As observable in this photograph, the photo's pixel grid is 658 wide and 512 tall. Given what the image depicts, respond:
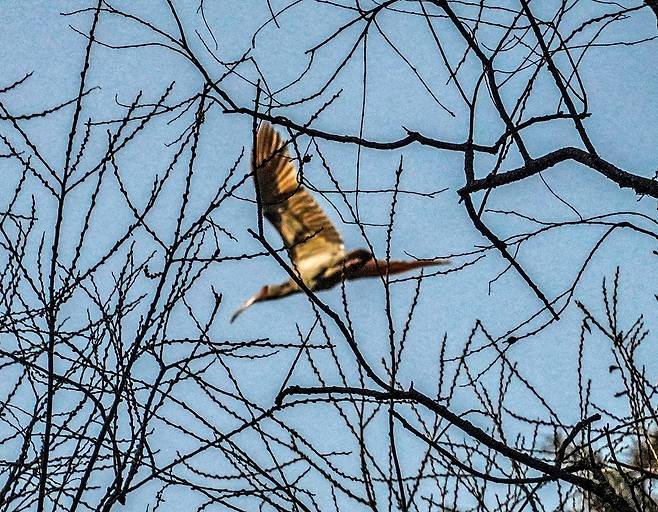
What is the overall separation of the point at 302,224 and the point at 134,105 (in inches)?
107

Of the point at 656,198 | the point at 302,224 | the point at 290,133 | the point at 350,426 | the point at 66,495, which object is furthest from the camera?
the point at 302,224

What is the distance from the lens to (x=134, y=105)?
10.7 ft

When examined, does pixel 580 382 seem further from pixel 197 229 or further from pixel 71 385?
pixel 71 385

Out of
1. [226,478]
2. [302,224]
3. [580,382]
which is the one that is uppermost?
[302,224]

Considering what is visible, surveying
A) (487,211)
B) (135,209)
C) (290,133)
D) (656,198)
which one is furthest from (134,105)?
(656,198)

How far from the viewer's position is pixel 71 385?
3.07 m

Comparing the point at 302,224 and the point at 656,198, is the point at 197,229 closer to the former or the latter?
the point at 656,198

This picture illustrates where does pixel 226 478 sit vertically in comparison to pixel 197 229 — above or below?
below

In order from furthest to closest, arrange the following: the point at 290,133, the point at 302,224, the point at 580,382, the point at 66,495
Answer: the point at 302,224
the point at 580,382
the point at 66,495
the point at 290,133

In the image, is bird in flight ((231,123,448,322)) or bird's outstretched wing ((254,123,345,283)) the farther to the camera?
bird's outstretched wing ((254,123,345,283))

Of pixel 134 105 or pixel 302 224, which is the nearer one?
pixel 134 105

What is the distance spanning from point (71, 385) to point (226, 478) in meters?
0.60

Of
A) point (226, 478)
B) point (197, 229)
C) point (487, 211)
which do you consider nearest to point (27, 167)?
point (197, 229)

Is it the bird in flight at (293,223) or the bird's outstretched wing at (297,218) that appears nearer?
the bird in flight at (293,223)
